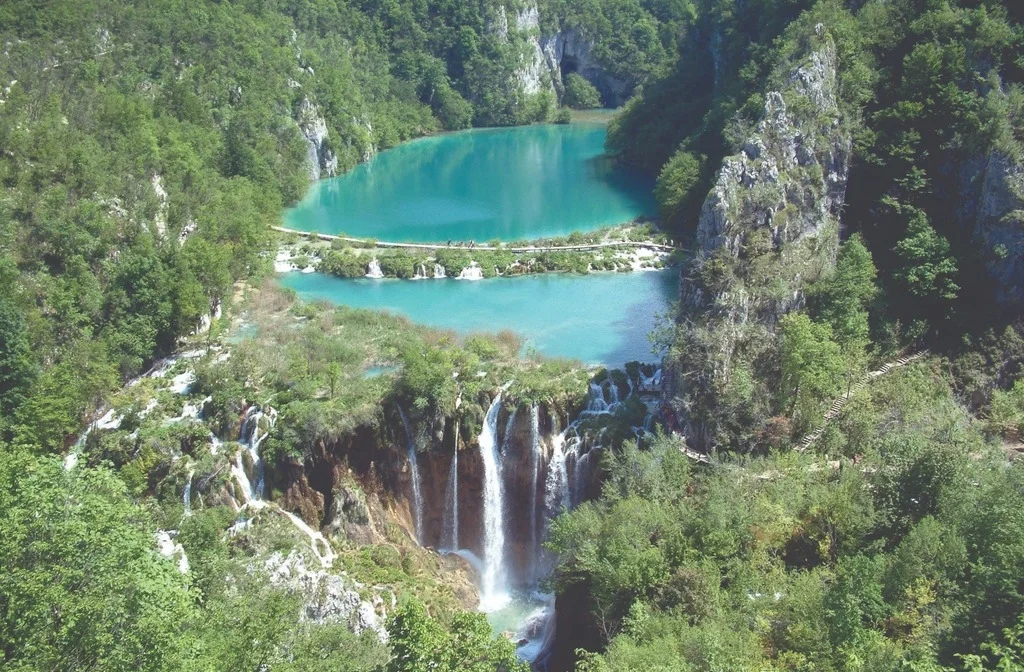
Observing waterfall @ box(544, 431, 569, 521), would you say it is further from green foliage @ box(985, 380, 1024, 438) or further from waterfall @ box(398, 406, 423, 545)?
green foliage @ box(985, 380, 1024, 438)

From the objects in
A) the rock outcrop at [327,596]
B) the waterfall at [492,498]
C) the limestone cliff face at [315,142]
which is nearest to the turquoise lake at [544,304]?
the waterfall at [492,498]

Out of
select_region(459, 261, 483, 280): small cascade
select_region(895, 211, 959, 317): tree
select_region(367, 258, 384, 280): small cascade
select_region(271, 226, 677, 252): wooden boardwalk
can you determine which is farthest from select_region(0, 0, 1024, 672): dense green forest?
select_region(459, 261, 483, 280): small cascade

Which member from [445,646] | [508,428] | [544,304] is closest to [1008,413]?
[508,428]

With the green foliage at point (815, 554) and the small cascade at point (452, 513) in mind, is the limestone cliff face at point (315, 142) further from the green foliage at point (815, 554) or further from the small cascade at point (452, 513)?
the green foliage at point (815, 554)

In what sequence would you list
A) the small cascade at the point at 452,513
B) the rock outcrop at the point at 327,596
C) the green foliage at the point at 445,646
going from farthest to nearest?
the small cascade at the point at 452,513, the rock outcrop at the point at 327,596, the green foliage at the point at 445,646

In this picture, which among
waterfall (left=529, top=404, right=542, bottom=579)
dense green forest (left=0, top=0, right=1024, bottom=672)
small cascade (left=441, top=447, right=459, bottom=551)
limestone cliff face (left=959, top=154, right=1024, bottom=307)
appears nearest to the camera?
dense green forest (left=0, top=0, right=1024, bottom=672)

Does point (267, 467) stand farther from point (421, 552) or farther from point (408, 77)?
point (408, 77)
